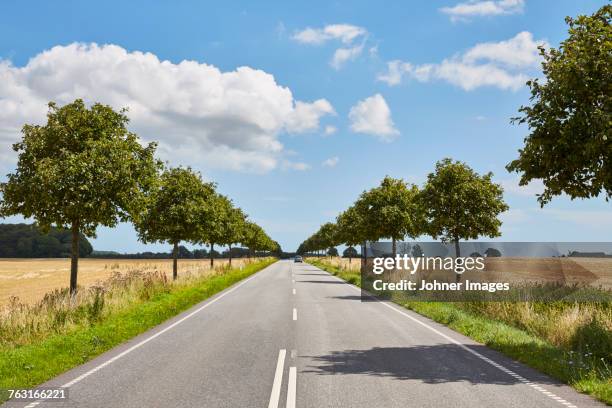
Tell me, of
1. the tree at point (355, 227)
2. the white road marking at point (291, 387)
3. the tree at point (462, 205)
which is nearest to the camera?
the white road marking at point (291, 387)

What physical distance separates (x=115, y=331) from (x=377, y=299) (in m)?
12.3

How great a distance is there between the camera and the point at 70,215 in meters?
14.8

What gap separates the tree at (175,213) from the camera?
25.8 metres

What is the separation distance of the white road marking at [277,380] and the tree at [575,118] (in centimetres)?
609

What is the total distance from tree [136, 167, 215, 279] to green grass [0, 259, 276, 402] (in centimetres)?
990

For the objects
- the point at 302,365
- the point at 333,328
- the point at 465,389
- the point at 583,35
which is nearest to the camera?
the point at 465,389

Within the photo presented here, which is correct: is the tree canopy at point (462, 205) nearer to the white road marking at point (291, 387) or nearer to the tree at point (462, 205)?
the tree at point (462, 205)

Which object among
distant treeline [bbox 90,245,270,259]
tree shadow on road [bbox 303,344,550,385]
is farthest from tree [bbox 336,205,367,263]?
distant treeline [bbox 90,245,270,259]

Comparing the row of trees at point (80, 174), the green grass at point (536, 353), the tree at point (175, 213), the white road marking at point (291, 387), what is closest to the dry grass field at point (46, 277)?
the tree at point (175, 213)

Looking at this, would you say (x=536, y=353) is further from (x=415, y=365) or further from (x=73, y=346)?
(x=73, y=346)

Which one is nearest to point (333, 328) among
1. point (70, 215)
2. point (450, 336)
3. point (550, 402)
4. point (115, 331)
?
point (450, 336)

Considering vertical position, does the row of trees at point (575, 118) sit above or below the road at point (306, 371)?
above

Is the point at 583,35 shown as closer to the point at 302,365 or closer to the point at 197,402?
the point at 302,365

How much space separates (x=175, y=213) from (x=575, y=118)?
2087 cm
